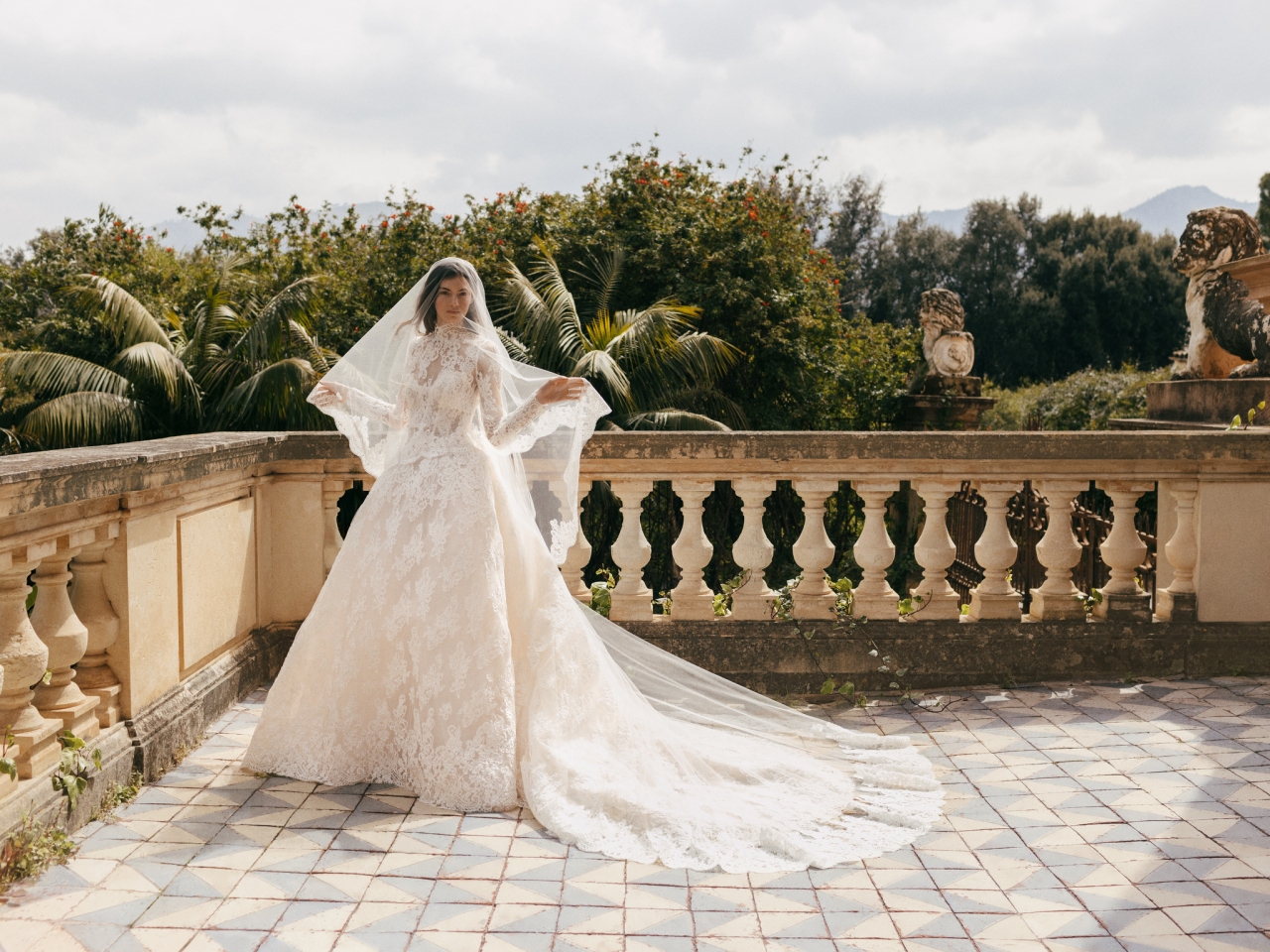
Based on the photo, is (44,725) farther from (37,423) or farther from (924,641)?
(37,423)

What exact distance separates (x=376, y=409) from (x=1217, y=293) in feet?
20.4

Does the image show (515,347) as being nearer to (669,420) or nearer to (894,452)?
(669,420)

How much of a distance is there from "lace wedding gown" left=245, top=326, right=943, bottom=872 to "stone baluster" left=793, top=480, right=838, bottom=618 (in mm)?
935

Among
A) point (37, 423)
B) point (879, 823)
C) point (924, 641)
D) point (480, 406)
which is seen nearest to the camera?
point (879, 823)

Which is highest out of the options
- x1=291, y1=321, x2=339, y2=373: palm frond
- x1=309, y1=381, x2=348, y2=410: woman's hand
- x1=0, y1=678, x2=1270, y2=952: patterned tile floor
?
x1=291, y1=321, x2=339, y2=373: palm frond

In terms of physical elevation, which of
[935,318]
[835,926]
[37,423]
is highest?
[935,318]

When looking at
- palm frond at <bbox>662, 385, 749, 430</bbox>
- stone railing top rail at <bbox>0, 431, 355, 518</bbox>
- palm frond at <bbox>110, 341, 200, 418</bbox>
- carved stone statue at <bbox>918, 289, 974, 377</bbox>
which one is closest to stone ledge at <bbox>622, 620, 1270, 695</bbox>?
stone railing top rail at <bbox>0, 431, 355, 518</bbox>

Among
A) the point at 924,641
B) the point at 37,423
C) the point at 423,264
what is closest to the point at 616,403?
the point at 423,264

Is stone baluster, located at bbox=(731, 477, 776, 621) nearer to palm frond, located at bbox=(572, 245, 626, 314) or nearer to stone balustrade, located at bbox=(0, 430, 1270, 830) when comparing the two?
stone balustrade, located at bbox=(0, 430, 1270, 830)

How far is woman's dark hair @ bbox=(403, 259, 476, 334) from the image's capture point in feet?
13.1

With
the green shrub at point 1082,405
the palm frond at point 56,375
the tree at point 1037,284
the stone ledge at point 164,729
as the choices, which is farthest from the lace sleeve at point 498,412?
the tree at point 1037,284

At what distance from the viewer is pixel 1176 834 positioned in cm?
323

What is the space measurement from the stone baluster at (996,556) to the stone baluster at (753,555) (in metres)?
1.02

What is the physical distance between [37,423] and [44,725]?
9.97 meters
